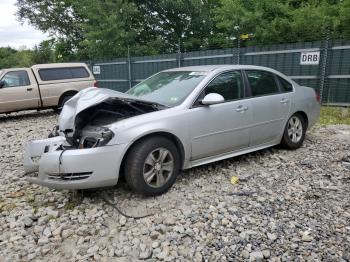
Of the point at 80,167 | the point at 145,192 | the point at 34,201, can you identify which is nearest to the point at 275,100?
the point at 145,192

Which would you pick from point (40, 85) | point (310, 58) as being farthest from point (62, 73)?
point (310, 58)

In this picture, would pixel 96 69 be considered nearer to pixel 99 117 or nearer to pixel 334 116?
pixel 334 116

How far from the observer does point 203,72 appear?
4.63 m

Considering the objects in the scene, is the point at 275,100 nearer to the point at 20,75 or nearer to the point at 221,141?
the point at 221,141

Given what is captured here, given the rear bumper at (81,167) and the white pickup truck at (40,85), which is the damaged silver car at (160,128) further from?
the white pickup truck at (40,85)

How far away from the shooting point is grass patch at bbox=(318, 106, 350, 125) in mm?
8141

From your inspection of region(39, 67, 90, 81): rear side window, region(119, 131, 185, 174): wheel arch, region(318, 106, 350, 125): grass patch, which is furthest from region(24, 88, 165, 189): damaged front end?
region(39, 67, 90, 81): rear side window

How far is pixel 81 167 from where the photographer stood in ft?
11.2

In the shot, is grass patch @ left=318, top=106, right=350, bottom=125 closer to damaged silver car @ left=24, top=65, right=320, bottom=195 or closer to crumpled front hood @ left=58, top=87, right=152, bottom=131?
damaged silver car @ left=24, top=65, right=320, bottom=195

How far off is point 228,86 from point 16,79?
324 inches

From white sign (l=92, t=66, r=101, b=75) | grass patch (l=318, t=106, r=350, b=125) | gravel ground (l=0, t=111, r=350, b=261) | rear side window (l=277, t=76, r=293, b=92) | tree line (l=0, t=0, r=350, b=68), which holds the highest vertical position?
tree line (l=0, t=0, r=350, b=68)

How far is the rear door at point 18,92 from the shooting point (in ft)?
33.6

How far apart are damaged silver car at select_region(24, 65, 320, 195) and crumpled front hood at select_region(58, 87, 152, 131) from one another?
0.5 inches

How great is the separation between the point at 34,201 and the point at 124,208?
1.18m
